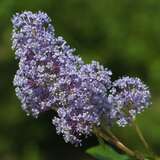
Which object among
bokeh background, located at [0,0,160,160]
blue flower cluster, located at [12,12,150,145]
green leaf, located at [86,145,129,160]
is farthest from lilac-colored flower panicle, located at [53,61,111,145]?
bokeh background, located at [0,0,160,160]

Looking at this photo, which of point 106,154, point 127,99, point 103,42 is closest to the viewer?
point 127,99

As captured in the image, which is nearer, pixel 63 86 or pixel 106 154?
pixel 63 86

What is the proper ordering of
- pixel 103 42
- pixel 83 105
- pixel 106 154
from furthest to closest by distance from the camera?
pixel 103 42 < pixel 106 154 < pixel 83 105

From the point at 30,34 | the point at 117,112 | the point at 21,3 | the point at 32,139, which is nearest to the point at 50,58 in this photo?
the point at 30,34

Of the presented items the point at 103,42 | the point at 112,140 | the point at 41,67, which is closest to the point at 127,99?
the point at 112,140

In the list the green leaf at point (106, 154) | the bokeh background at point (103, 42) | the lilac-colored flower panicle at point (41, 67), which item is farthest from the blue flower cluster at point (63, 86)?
the bokeh background at point (103, 42)

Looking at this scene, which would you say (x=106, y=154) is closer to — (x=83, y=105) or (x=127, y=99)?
(x=127, y=99)
